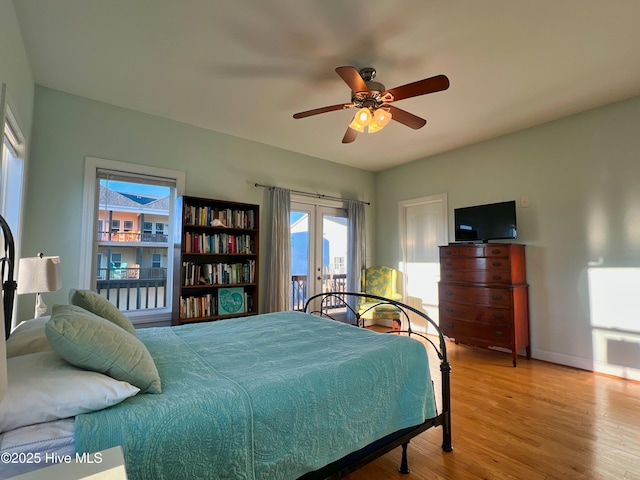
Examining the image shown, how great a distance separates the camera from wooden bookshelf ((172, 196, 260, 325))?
340cm

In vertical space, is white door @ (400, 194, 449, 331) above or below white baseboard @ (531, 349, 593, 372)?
above

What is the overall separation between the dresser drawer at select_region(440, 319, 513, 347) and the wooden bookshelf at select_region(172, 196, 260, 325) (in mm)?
2412

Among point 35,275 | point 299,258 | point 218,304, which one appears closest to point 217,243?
point 218,304

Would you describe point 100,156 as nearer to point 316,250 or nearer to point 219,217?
point 219,217

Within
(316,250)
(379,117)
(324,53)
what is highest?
(324,53)

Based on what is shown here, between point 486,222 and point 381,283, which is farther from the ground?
point 486,222

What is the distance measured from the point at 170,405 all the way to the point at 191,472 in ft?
0.73

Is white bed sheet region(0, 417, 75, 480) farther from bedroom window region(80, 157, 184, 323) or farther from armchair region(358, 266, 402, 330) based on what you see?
armchair region(358, 266, 402, 330)

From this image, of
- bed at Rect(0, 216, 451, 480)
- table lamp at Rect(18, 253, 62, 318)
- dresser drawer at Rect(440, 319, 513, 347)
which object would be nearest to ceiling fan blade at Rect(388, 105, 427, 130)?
bed at Rect(0, 216, 451, 480)

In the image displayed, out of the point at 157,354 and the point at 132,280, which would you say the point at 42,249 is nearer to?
the point at 132,280

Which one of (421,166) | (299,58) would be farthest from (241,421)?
(421,166)

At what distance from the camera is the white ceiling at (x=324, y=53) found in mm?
2033

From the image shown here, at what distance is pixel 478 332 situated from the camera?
369 centimetres

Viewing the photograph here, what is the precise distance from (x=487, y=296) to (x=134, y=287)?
12.9ft
